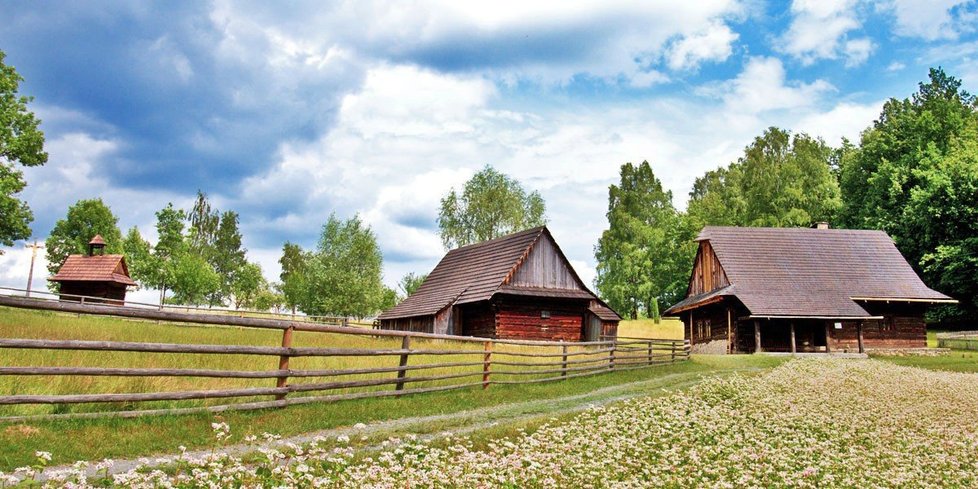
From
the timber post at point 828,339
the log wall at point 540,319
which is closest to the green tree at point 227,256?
the log wall at point 540,319

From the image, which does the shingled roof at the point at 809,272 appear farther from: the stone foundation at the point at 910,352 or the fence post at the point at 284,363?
the fence post at the point at 284,363

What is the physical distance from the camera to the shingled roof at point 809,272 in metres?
36.4

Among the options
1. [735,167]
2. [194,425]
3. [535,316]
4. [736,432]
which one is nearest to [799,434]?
[736,432]

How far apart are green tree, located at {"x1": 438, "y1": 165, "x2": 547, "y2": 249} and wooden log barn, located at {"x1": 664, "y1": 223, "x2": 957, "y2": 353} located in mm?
21502

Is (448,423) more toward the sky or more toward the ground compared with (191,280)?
more toward the ground

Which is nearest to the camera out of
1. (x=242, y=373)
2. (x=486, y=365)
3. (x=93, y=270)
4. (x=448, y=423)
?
(x=242, y=373)

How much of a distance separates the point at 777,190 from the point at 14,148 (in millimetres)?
53444

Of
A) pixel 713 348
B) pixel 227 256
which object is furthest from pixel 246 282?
pixel 713 348

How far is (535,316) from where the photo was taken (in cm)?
3494

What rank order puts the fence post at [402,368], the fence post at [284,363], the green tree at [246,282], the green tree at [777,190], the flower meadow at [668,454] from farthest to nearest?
the green tree at [246,282], the green tree at [777,190], the fence post at [402,368], the fence post at [284,363], the flower meadow at [668,454]

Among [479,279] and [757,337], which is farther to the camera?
[479,279]

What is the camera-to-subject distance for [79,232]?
64.0 meters

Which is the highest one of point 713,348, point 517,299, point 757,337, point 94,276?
point 94,276

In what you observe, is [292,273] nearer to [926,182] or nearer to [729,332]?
[729,332]
